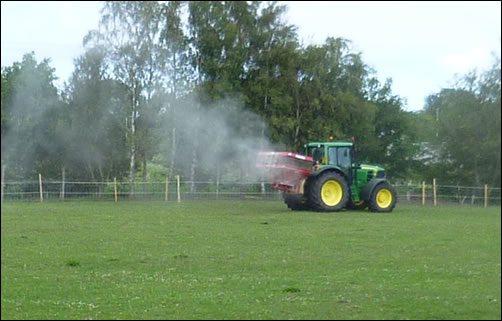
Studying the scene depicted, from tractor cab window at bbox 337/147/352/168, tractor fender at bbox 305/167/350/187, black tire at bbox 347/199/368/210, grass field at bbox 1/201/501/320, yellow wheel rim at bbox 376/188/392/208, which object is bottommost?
grass field at bbox 1/201/501/320

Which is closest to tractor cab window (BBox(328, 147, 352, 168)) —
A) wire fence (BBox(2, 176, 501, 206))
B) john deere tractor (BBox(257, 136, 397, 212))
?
john deere tractor (BBox(257, 136, 397, 212))

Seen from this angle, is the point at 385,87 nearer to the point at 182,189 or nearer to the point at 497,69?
the point at 182,189

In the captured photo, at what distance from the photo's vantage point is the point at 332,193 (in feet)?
85.8

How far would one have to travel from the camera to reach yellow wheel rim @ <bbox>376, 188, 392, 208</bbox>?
1061 inches

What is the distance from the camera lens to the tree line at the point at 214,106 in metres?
6.71

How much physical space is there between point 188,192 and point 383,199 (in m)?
10.3

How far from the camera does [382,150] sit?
121ft

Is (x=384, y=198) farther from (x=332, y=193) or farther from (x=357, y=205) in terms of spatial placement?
(x=332, y=193)

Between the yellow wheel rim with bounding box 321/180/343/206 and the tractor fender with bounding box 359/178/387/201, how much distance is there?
124 centimetres

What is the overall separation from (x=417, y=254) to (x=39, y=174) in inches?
282

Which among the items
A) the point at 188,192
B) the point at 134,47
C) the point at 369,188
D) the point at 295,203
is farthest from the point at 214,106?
the point at 134,47

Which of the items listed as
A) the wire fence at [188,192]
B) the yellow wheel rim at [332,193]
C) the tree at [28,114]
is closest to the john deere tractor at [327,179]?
the yellow wheel rim at [332,193]

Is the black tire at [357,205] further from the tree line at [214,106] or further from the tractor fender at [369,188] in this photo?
the tree line at [214,106]

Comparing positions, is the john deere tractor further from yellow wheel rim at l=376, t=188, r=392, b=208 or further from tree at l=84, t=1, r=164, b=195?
tree at l=84, t=1, r=164, b=195
